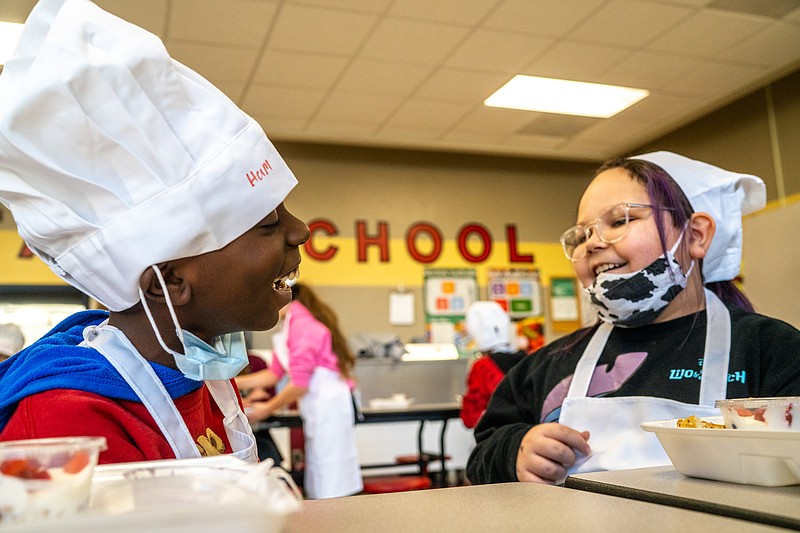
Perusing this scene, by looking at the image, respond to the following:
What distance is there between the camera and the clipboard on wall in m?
7.45

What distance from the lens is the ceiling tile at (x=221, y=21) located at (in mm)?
4004

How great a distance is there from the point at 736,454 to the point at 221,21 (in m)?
3.96

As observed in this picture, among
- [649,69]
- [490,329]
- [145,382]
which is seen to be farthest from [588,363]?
[649,69]

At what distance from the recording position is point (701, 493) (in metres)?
0.86

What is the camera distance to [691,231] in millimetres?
1688

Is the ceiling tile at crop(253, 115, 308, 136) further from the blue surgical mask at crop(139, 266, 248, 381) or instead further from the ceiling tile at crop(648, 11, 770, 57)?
the blue surgical mask at crop(139, 266, 248, 381)

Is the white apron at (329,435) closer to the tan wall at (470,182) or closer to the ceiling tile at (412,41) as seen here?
the ceiling tile at (412,41)

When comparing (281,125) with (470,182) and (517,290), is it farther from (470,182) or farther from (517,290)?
(517,290)

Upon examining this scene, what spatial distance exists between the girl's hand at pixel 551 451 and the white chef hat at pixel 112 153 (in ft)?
2.46

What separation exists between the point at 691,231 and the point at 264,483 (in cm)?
138

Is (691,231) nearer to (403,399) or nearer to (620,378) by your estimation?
(620,378)

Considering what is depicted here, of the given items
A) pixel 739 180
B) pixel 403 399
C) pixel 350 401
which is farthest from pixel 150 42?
pixel 403 399

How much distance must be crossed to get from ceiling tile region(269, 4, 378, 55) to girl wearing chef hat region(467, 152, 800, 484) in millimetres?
2781

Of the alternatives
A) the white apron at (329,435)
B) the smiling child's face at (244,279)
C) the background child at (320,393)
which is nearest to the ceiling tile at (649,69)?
the background child at (320,393)
